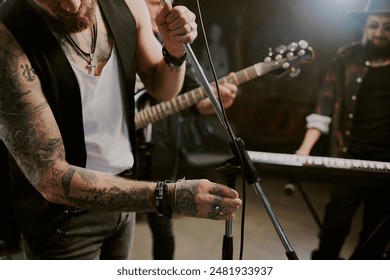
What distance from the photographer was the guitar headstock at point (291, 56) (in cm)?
150

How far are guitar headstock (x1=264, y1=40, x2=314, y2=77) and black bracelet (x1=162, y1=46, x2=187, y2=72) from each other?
592 millimetres

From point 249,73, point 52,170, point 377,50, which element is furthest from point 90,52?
point 377,50

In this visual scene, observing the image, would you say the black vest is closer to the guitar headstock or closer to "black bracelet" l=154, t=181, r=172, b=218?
"black bracelet" l=154, t=181, r=172, b=218

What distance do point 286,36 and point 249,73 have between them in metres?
0.26

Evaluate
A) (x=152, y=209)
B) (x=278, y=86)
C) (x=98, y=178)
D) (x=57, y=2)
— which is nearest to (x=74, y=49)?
(x=57, y=2)

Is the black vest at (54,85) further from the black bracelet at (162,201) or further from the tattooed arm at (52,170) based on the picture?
the black bracelet at (162,201)

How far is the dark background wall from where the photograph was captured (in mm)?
1651

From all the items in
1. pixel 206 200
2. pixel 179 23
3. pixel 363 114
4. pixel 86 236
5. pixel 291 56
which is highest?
pixel 179 23

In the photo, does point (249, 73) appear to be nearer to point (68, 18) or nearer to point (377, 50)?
point (377, 50)

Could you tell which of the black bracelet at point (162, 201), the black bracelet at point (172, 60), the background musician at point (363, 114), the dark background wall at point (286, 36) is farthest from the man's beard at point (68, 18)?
the background musician at point (363, 114)

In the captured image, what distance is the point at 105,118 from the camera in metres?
1.00

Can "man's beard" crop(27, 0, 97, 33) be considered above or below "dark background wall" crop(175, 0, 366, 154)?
above

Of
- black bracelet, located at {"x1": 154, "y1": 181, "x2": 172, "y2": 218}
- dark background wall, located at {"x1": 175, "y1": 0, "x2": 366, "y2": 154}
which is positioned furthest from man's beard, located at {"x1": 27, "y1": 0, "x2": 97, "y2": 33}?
dark background wall, located at {"x1": 175, "y1": 0, "x2": 366, "y2": 154}

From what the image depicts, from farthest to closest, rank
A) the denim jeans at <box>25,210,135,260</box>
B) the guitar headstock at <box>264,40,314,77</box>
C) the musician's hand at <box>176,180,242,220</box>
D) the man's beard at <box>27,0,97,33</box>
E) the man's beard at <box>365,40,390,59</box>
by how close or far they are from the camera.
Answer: the man's beard at <box>365,40,390,59</box> < the guitar headstock at <box>264,40,314,77</box> < the denim jeans at <box>25,210,135,260</box> < the man's beard at <box>27,0,97,33</box> < the musician's hand at <box>176,180,242,220</box>
